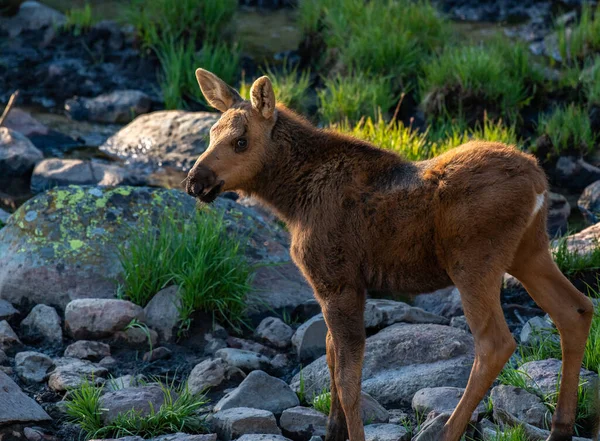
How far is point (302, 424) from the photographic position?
6.29m

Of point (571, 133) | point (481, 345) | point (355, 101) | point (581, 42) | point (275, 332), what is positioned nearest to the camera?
point (481, 345)

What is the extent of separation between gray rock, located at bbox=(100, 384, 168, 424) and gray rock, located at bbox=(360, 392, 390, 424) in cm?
133

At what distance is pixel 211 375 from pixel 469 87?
21.8ft

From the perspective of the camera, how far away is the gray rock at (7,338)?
7.57 meters

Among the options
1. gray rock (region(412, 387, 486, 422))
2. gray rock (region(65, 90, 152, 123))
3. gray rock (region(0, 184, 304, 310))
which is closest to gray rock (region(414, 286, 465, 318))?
gray rock (region(0, 184, 304, 310))

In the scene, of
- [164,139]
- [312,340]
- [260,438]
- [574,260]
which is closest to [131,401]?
[260,438]

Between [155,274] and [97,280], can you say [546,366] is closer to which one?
[155,274]

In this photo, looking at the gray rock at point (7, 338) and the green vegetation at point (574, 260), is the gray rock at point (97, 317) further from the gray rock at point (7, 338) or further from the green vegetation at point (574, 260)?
the green vegetation at point (574, 260)

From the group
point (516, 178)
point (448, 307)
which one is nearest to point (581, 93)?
point (448, 307)

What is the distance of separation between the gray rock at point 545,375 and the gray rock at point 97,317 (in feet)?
10.2

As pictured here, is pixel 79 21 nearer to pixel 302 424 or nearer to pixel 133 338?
pixel 133 338

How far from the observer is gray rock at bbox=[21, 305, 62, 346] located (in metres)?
7.73

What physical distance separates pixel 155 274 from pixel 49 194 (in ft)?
4.81

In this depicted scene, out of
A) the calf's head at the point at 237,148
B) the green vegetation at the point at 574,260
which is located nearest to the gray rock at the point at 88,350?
the calf's head at the point at 237,148
